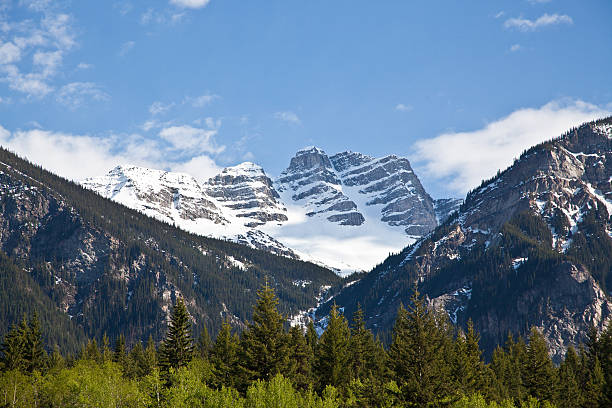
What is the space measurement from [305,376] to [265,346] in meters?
11.3

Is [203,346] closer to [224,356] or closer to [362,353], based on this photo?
[224,356]

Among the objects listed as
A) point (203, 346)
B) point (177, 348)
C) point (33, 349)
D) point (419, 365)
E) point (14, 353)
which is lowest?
point (419, 365)

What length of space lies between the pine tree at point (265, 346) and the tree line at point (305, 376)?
108mm

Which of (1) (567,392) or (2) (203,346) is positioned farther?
(2) (203,346)

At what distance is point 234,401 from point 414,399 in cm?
1710

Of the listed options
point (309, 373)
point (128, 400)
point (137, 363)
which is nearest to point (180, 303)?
point (128, 400)

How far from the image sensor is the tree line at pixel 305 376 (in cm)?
6125

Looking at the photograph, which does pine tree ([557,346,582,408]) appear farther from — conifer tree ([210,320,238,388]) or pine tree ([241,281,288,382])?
conifer tree ([210,320,238,388])

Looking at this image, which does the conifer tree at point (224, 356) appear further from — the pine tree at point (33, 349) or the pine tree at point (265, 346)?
the pine tree at point (33, 349)

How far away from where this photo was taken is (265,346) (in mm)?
68625

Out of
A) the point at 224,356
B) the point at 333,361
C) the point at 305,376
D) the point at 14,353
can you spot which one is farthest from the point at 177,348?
the point at 14,353

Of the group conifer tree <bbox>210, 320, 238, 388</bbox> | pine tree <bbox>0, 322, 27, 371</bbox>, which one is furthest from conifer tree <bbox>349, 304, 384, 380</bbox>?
pine tree <bbox>0, 322, 27, 371</bbox>

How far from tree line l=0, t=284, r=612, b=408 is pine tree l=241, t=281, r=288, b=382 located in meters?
0.11

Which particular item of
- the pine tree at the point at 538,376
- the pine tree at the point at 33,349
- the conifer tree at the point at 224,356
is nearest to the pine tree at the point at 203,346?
the conifer tree at the point at 224,356
